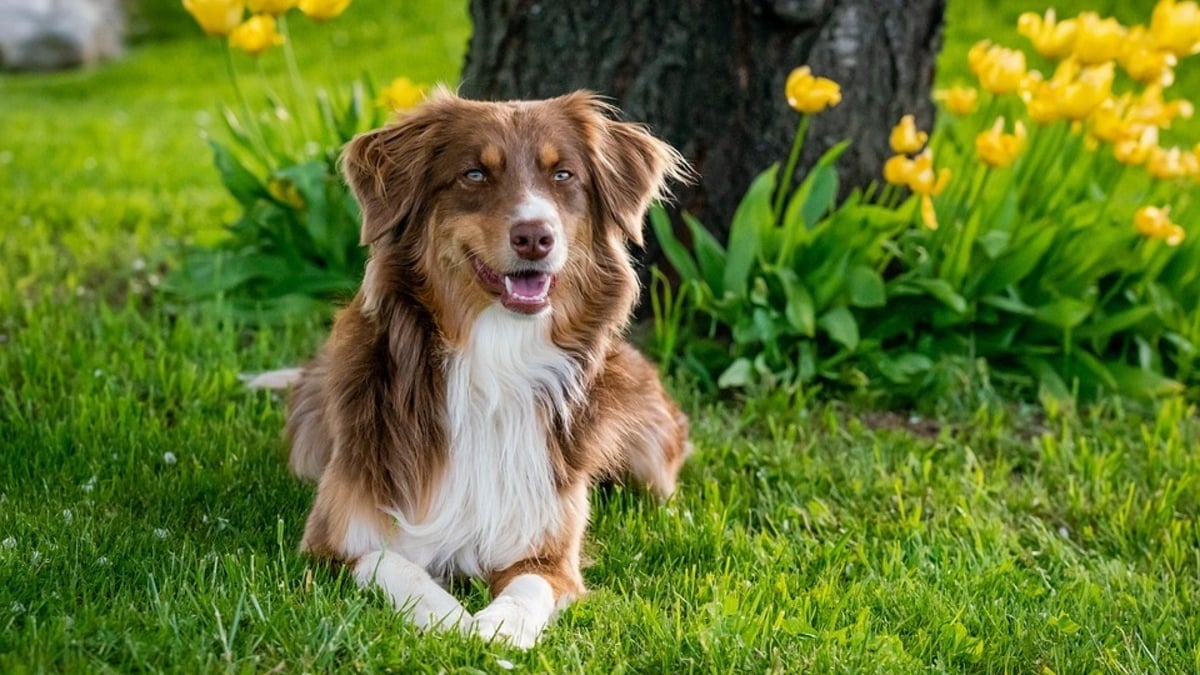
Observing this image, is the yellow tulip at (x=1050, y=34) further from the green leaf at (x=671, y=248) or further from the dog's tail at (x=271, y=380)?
the dog's tail at (x=271, y=380)

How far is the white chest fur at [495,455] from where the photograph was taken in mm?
3838

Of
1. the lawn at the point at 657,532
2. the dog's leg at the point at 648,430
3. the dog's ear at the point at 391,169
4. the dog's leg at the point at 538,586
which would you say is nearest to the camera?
the lawn at the point at 657,532

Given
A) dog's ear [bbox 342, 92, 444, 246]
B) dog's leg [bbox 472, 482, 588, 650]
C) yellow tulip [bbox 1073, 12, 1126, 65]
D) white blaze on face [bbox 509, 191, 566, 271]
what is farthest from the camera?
yellow tulip [bbox 1073, 12, 1126, 65]

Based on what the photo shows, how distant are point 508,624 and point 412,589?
307 millimetres

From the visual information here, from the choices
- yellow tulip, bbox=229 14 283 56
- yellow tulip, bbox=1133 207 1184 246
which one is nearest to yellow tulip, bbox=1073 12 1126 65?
yellow tulip, bbox=1133 207 1184 246

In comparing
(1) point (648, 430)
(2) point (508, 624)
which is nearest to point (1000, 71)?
(1) point (648, 430)

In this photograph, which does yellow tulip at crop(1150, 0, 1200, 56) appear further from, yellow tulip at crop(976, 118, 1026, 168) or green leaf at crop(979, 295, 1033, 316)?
green leaf at crop(979, 295, 1033, 316)

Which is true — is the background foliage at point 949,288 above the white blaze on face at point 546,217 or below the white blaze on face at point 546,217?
below

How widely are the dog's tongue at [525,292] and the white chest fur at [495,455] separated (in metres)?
0.14

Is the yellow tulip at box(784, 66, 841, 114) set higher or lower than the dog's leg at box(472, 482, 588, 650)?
higher

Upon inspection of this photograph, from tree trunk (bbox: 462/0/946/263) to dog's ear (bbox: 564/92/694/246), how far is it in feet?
5.25

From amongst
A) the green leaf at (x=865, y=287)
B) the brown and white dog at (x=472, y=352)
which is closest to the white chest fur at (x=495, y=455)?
the brown and white dog at (x=472, y=352)

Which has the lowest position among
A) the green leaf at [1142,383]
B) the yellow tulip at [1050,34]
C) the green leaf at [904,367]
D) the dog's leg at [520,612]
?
the green leaf at [1142,383]

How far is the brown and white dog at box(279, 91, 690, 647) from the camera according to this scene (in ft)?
12.2
